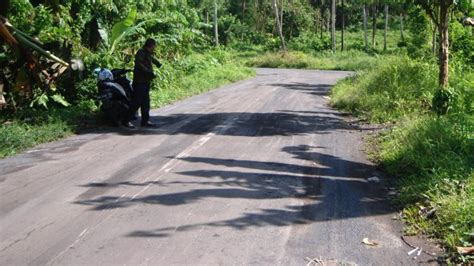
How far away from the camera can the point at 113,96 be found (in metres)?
10.8

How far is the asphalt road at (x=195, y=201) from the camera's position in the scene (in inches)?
184

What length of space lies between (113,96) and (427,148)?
250 inches

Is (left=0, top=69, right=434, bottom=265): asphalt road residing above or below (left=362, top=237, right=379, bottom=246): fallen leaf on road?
above

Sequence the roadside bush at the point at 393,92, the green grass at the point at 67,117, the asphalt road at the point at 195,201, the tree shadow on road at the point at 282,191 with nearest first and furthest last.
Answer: the asphalt road at the point at 195,201 → the tree shadow on road at the point at 282,191 → the green grass at the point at 67,117 → the roadside bush at the point at 393,92

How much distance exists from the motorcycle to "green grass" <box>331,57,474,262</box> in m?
5.27

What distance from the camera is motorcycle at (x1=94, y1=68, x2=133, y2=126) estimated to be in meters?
10.8

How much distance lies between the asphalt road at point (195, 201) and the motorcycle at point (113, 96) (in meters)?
0.69

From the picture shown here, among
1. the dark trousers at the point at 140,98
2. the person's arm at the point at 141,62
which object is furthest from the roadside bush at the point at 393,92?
the person's arm at the point at 141,62

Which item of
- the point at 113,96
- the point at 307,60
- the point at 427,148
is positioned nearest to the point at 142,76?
the point at 113,96

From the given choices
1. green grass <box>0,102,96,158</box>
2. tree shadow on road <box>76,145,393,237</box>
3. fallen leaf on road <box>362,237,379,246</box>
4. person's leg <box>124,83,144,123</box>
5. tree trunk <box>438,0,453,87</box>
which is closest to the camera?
fallen leaf on road <box>362,237,379,246</box>

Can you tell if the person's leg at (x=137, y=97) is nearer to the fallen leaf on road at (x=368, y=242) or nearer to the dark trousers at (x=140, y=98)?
the dark trousers at (x=140, y=98)

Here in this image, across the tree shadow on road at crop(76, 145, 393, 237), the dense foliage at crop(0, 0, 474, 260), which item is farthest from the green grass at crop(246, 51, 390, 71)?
the tree shadow on road at crop(76, 145, 393, 237)

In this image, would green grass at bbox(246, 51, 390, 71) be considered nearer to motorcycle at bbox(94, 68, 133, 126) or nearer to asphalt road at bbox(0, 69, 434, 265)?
motorcycle at bbox(94, 68, 133, 126)

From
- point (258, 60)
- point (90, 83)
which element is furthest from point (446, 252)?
point (258, 60)
